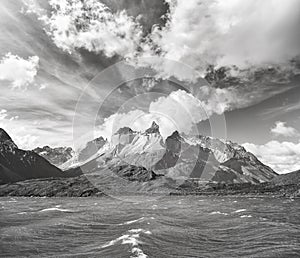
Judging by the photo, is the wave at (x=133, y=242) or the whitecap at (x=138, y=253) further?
the wave at (x=133, y=242)

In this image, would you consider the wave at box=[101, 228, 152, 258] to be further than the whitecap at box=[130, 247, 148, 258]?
Yes

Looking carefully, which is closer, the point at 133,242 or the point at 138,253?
the point at 138,253

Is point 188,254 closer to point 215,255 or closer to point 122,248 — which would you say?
point 215,255

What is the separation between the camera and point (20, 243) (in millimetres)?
58969

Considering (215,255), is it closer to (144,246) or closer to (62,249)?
(144,246)

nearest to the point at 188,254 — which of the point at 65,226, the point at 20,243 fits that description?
the point at 20,243

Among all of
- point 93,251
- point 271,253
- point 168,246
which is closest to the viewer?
point 271,253

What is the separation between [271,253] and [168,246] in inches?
665

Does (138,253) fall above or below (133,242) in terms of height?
below

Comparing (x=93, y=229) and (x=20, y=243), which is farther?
(x=93, y=229)

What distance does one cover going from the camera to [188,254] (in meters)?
47.1

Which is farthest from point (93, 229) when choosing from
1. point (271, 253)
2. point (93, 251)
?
point (271, 253)

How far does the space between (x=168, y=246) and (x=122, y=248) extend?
8508mm

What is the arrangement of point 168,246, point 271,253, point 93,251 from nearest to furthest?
1. point 271,253
2. point 93,251
3. point 168,246
